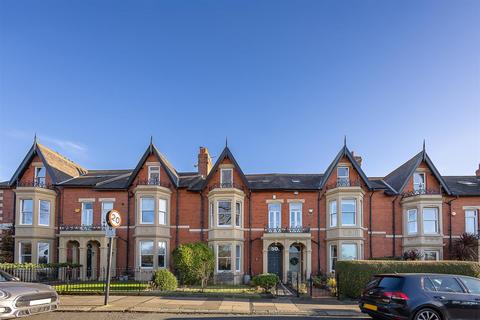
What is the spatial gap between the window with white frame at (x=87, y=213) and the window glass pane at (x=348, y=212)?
16.4 m

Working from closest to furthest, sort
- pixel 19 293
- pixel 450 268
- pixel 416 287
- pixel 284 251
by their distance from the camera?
pixel 19 293
pixel 416 287
pixel 450 268
pixel 284 251

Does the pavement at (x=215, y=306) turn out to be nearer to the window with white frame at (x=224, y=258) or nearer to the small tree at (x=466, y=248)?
the window with white frame at (x=224, y=258)

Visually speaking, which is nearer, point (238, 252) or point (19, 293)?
point (19, 293)

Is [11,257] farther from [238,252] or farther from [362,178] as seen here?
[362,178]

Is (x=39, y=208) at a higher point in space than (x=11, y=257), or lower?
higher

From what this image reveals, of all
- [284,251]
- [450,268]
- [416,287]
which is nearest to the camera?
[416,287]

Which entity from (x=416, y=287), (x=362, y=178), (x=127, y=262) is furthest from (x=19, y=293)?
(x=362, y=178)

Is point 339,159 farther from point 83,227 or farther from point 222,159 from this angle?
point 83,227

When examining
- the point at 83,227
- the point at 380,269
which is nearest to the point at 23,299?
the point at 380,269

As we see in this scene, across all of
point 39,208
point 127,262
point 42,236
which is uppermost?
point 39,208

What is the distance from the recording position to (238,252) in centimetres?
2662

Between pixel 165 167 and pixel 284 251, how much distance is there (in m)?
9.29

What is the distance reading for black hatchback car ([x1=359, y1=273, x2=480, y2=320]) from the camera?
1017 cm

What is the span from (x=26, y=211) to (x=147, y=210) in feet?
24.7
